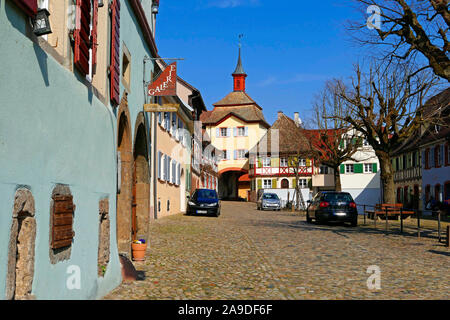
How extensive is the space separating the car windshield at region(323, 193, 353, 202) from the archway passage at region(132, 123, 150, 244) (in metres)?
12.3

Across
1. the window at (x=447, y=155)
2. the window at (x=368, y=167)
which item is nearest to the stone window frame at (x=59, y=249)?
the window at (x=447, y=155)

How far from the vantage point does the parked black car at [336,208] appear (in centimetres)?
2158

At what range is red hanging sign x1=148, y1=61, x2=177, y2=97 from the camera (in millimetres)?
11539

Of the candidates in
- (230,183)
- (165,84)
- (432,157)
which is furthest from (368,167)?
(165,84)

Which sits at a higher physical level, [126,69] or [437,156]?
[437,156]

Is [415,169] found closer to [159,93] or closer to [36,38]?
[159,93]

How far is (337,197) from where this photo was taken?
73.1 feet

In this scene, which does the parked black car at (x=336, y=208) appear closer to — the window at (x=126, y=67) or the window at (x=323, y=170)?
the window at (x=126, y=67)

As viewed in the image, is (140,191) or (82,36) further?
(140,191)

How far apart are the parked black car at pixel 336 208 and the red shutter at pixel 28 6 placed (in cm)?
1890

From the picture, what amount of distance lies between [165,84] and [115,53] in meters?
3.86

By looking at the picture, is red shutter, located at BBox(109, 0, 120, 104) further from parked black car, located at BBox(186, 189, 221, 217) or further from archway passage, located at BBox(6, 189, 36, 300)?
parked black car, located at BBox(186, 189, 221, 217)

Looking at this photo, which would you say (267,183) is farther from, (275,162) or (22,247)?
(22,247)

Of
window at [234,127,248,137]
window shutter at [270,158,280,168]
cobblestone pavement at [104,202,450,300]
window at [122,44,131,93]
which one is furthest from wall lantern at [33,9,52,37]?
window at [234,127,248,137]
